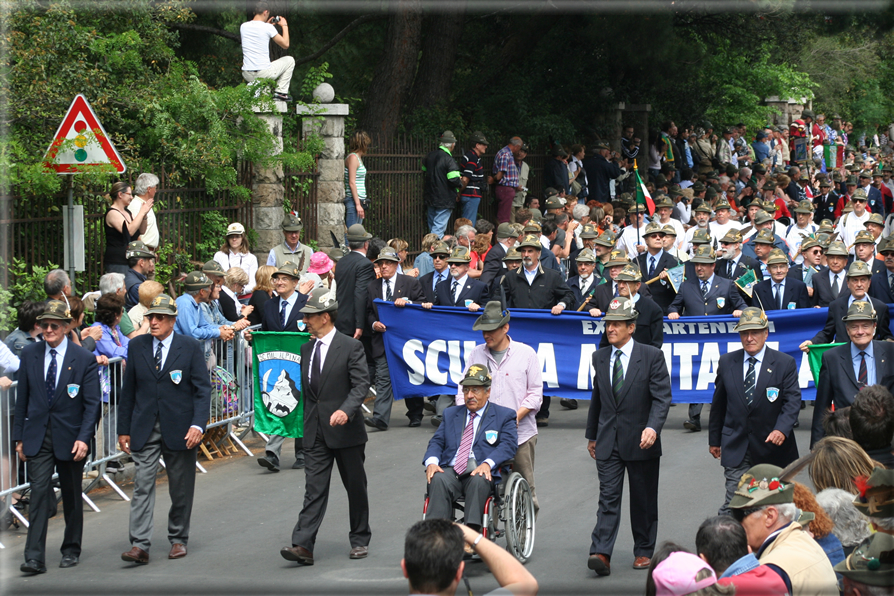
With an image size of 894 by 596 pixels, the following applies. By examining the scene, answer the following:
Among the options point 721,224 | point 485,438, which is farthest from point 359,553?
point 721,224

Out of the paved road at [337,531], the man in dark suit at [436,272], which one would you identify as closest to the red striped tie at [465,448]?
the paved road at [337,531]


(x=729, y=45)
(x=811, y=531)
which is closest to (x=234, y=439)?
(x=811, y=531)

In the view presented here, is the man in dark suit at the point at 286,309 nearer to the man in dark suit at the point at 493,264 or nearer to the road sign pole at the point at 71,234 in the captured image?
the road sign pole at the point at 71,234

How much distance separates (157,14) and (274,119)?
7.47 ft

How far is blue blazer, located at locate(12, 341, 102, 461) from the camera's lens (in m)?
8.43

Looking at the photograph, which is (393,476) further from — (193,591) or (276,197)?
(276,197)

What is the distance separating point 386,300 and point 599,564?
19.5 feet

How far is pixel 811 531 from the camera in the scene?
19.5ft

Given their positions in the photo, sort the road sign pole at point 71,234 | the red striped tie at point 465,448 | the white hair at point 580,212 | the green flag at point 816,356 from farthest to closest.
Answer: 1. the white hair at point 580,212
2. the road sign pole at point 71,234
3. the green flag at point 816,356
4. the red striped tie at point 465,448

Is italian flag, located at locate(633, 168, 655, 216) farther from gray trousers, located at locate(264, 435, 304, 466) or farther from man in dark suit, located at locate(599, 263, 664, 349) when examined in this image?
gray trousers, located at locate(264, 435, 304, 466)

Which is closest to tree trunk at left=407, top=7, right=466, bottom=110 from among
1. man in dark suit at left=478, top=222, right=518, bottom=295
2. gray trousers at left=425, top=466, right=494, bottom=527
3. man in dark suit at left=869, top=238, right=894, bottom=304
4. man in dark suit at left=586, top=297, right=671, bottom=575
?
man in dark suit at left=478, top=222, right=518, bottom=295

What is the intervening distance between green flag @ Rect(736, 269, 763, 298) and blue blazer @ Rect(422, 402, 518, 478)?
5991 mm

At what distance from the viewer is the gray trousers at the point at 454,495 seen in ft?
25.8

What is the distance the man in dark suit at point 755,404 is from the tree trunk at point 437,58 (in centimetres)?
1526
